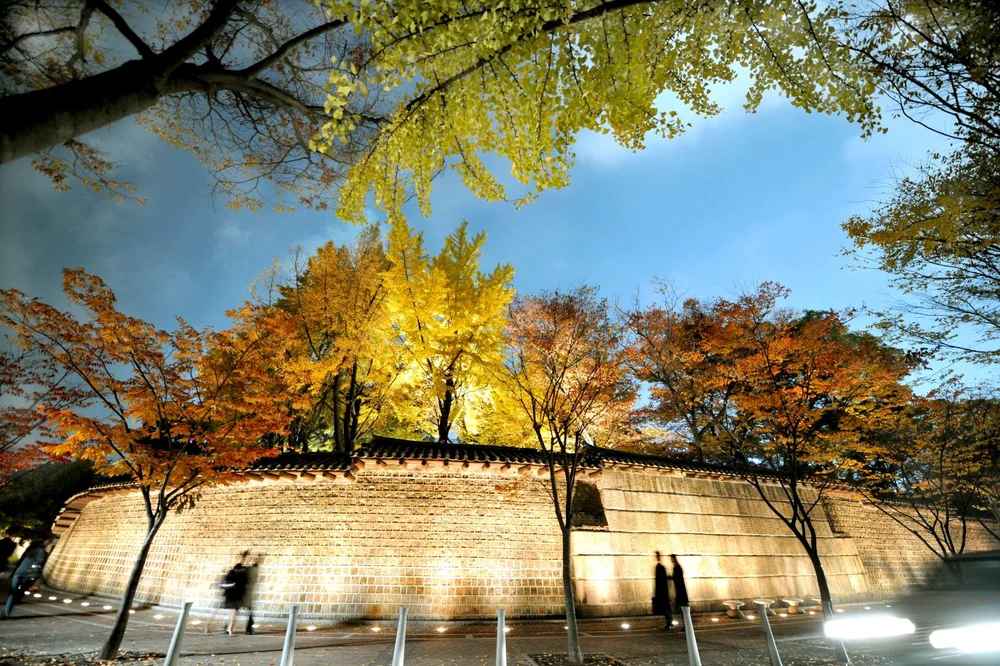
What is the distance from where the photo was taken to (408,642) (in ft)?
24.3

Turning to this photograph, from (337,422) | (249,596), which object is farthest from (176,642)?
(337,422)

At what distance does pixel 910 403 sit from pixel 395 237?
17310 mm

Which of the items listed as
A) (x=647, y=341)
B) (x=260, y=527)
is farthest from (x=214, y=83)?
(x=647, y=341)

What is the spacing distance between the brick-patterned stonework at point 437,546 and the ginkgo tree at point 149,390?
2.71 m

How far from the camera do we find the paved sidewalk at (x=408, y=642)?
19.9ft

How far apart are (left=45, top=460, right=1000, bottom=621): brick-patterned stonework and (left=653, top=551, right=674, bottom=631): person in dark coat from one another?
23 cm

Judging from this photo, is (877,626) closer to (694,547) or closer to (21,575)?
(694,547)

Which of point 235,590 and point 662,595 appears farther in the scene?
point 662,595

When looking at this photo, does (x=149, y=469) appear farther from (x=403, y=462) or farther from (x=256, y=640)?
(x=403, y=462)

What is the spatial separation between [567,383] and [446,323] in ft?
14.2

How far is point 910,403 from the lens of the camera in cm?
1270

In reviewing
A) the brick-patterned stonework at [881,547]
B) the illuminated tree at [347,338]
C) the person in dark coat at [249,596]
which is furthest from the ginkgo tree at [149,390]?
the brick-patterned stonework at [881,547]

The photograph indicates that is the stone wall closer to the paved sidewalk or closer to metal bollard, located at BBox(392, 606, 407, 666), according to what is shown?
the paved sidewalk

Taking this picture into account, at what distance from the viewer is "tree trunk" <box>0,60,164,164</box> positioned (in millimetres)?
2809
